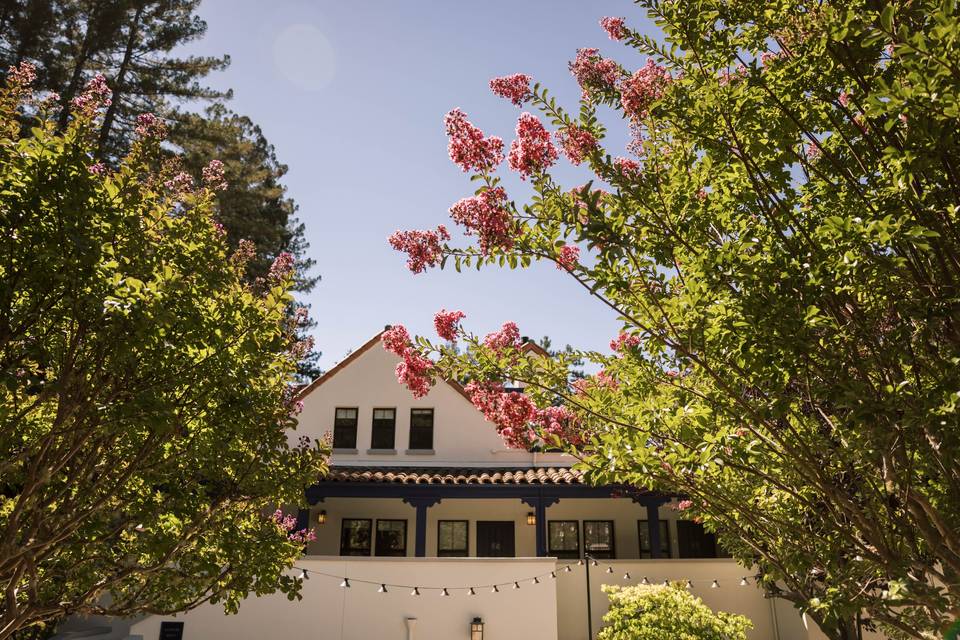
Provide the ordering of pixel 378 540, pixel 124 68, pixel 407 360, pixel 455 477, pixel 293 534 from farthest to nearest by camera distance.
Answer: pixel 124 68 < pixel 378 540 < pixel 455 477 < pixel 293 534 < pixel 407 360

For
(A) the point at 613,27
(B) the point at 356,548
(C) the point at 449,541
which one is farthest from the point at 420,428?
(A) the point at 613,27

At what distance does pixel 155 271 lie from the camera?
5.40m

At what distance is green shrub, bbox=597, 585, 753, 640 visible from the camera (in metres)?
11.6

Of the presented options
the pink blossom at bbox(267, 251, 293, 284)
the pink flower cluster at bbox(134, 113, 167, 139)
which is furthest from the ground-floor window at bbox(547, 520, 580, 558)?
the pink flower cluster at bbox(134, 113, 167, 139)

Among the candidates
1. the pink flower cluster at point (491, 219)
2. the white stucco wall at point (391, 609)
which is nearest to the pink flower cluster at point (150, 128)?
the pink flower cluster at point (491, 219)

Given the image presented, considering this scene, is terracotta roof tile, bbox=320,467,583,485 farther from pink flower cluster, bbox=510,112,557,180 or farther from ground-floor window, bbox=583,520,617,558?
pink flower cluster, bbox=510,112,557,180

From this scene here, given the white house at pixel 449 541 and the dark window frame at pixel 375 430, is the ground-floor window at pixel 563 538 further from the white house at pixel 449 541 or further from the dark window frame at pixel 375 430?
the dark window frame at pixel 375 430

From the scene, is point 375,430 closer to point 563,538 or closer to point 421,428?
point 421,428

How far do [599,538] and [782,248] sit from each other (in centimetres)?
1752

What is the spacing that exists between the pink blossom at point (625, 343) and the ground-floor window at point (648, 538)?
514 inches

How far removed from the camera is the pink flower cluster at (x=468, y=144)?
5102 mm

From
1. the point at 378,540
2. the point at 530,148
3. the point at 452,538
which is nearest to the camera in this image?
the point at 530,148

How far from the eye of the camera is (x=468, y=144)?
16.8ft

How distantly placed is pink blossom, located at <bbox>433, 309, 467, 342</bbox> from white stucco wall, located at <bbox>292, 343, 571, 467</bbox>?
13.1 meters
